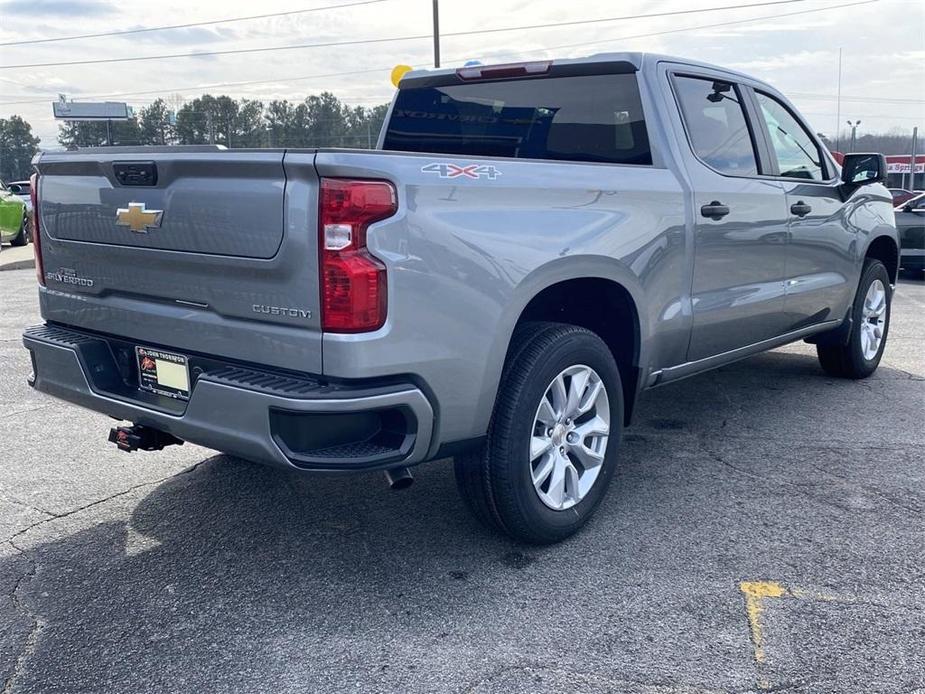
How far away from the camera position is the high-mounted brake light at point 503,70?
445 cm

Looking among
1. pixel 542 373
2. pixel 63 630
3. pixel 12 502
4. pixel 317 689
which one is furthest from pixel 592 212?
pixel 12 502

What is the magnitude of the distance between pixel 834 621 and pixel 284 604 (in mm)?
1847

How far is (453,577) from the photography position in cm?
329

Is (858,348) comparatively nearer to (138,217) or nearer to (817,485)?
(817,485)

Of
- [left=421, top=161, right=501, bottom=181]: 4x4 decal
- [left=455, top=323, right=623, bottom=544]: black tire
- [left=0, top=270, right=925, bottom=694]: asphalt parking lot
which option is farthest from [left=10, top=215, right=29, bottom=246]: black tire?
[left=421, top=161, right=501, bottom=181]: 4x4 decal

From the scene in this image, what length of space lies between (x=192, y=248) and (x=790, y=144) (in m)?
3.61

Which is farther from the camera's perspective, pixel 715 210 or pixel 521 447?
pixel 715 210

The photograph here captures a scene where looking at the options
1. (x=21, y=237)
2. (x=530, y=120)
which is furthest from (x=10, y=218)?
(x=530, y=120)

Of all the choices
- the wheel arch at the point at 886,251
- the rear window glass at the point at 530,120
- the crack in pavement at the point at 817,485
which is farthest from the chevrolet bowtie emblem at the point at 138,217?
the wheel arch at the point at 886,251

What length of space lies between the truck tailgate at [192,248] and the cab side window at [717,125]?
90.2 inches

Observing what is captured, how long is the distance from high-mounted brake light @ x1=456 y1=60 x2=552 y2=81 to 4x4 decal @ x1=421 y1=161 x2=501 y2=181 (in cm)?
158

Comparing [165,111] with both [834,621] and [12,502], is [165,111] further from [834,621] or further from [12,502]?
[834,621]

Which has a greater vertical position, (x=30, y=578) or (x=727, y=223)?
(x=727, y=223)

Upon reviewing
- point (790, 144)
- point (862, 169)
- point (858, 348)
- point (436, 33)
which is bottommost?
point (858, 348)
